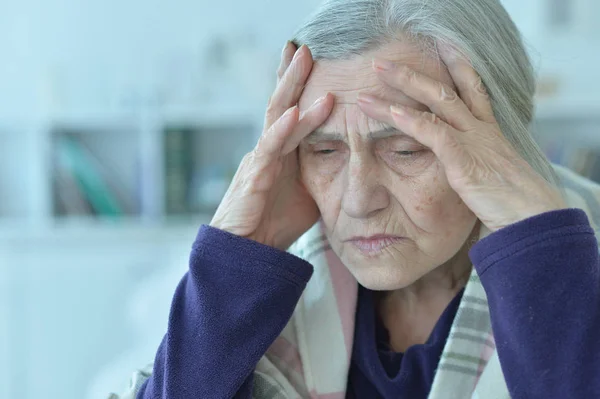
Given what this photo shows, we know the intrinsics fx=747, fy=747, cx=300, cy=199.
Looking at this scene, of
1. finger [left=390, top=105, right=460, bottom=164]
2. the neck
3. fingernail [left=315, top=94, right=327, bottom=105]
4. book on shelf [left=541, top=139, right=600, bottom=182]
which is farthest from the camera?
book on shelf [left=541, top=139, right=600, bottom=182]

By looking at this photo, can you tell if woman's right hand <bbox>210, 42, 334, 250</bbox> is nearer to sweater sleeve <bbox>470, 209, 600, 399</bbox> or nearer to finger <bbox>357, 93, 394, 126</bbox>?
finger <bbox>357, 93, 394, 126</bbox>

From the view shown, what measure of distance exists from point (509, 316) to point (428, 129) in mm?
274

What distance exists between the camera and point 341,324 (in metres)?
1.27

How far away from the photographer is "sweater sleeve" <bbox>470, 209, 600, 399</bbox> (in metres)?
0.91

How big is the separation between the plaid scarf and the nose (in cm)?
19

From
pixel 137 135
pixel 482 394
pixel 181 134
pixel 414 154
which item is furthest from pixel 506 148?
pixel 137 135

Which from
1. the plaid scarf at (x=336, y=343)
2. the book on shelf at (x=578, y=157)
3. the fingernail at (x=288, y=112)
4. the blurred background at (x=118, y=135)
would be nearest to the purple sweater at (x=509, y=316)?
the plaid scarf at (x=336, y=343)

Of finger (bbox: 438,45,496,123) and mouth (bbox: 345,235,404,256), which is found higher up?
finger (bbox: 438,45,496,123)

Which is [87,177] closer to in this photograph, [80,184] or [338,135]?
[80,184]

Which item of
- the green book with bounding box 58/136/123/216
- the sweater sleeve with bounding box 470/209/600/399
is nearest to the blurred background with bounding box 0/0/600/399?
the green book with bounding box 58/136/123/216

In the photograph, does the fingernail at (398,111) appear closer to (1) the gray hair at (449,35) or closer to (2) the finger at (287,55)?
(1) the gray hair at (449,35)

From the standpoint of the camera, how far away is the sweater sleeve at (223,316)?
1.11 metres

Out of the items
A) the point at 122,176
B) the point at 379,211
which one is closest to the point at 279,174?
the point at 379,211

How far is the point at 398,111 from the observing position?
3.45 feet
